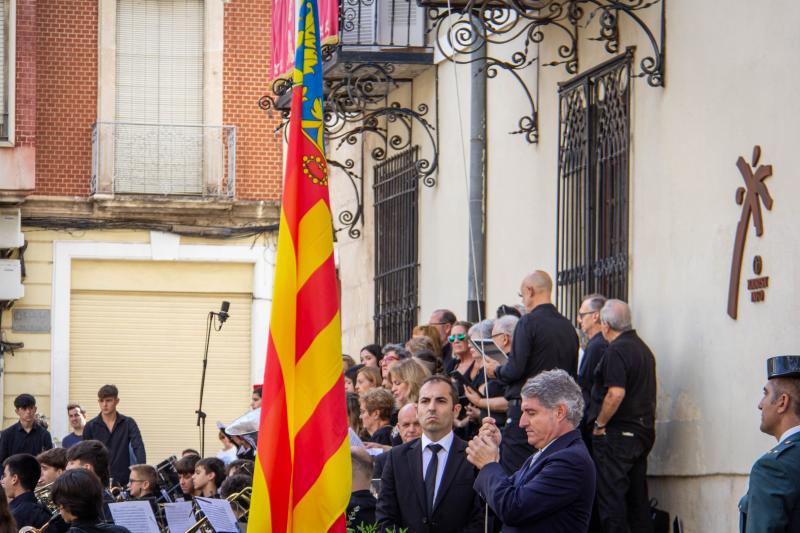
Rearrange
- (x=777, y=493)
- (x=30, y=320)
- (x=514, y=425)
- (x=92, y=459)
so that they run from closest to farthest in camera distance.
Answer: (x=777, y=493) < (x=514, y=425) < (x=92, y=459) < (x=30, y=320)

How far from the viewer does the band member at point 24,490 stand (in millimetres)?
10266

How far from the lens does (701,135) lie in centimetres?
1072

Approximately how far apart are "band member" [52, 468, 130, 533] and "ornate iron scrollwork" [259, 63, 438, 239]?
8.01 metres

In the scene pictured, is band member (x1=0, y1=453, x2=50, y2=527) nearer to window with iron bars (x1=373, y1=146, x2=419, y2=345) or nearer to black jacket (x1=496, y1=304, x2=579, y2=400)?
black jacket (x1=496, y1=304, x2=579, y2=400)

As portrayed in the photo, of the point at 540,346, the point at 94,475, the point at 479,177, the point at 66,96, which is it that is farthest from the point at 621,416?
the point at 66,96

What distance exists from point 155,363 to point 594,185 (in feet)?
48.9

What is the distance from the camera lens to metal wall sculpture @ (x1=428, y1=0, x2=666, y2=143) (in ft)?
37.8

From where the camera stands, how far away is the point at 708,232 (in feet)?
34.6

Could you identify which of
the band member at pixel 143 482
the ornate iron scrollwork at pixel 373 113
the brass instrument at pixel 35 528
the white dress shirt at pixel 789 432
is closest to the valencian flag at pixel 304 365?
the white dress shirt at pixel 789 432

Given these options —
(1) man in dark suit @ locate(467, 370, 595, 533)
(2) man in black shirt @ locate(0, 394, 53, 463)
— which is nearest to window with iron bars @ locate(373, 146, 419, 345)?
(2) man in black shirt @ locate(0, 394, 53, 463)

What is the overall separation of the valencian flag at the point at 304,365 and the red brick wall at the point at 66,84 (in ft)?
61.8

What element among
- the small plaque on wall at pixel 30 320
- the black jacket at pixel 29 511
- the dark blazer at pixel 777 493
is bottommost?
the black jacket at pixel 29 511

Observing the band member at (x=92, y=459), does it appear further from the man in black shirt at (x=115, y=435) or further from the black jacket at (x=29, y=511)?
the man in black shirt at (x=115, y=435)

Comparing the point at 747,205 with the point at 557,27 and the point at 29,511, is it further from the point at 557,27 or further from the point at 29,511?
the point at 29,511
